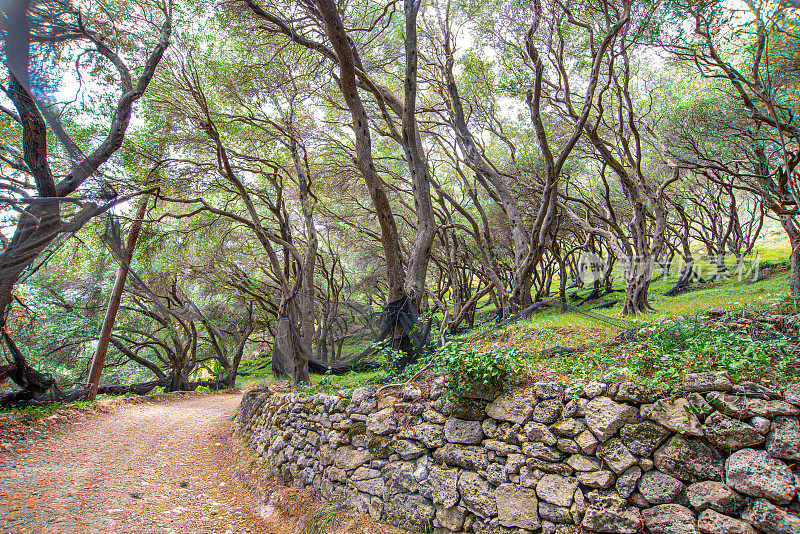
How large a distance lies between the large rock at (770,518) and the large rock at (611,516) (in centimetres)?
56

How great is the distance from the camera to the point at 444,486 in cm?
338

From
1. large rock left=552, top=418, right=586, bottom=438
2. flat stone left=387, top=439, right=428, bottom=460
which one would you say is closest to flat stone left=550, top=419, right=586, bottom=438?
large rock left=552, top=418, right=586, bottom=438

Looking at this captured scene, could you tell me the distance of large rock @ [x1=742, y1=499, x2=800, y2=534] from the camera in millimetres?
1929

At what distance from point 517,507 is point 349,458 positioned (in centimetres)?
203

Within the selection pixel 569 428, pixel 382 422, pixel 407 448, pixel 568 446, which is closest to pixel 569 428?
pixel 569 428

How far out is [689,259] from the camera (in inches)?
544

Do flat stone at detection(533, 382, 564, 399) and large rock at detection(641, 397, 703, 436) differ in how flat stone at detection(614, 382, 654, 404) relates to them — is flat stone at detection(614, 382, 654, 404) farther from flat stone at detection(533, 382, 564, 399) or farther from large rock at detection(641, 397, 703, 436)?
flat stone at detection(533, 382, 564, 399)

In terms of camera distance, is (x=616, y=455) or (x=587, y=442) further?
(x=587, y=442)

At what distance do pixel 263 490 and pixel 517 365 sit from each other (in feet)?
13.2

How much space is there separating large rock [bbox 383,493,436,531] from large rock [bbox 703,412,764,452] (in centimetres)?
225

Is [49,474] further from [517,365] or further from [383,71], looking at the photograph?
[383,71]

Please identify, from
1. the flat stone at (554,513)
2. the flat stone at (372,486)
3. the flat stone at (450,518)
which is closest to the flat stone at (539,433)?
the flat stone at (554,513)

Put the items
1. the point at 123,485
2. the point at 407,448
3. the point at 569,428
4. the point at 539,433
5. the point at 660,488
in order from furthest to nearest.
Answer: the point at 123,485 < the point at 407,448 < the point at 539,433 < the point at 569,428 < the point at 660,488

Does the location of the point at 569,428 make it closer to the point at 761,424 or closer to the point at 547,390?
the point at 547,390
